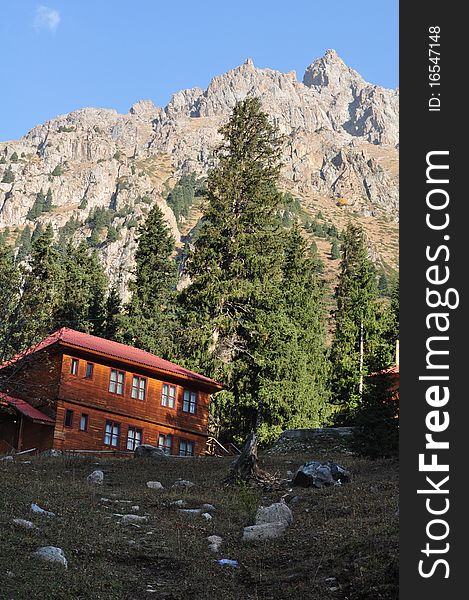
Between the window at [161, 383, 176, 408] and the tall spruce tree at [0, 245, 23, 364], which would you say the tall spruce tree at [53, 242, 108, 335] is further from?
the tall spruce tree at [0, 245, 23, 364]

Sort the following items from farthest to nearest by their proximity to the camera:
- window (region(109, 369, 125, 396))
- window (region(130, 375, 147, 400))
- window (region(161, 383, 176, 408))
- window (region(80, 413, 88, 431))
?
window (region(161, 383, 176, 408)), window (region(130, 375, 147, 400)), window (region(109, 369, 125, 396)), window (region(80, 413, 88, 431))

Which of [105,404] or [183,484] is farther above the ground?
[105,404]

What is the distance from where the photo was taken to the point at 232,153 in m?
50.4

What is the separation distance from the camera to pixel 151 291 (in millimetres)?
59875

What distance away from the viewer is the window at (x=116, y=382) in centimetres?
3869

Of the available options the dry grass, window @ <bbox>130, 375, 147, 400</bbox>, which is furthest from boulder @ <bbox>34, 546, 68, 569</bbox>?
window @ <bbox>130, 375, 147, 400</bbox>

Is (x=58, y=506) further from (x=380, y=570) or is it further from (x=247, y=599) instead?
(x=380, y=570)

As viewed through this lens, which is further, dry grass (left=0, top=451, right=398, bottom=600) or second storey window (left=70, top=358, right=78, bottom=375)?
second storey window (left=70, top=358, right=78, bottom=375)

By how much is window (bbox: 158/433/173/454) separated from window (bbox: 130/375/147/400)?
7.79 ft

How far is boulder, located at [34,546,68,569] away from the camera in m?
11.7

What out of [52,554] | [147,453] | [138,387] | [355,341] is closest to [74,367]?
[138,387]

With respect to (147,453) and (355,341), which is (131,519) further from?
(355,341)

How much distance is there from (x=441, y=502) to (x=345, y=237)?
61.5m

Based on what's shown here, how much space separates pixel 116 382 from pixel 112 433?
2.53m
